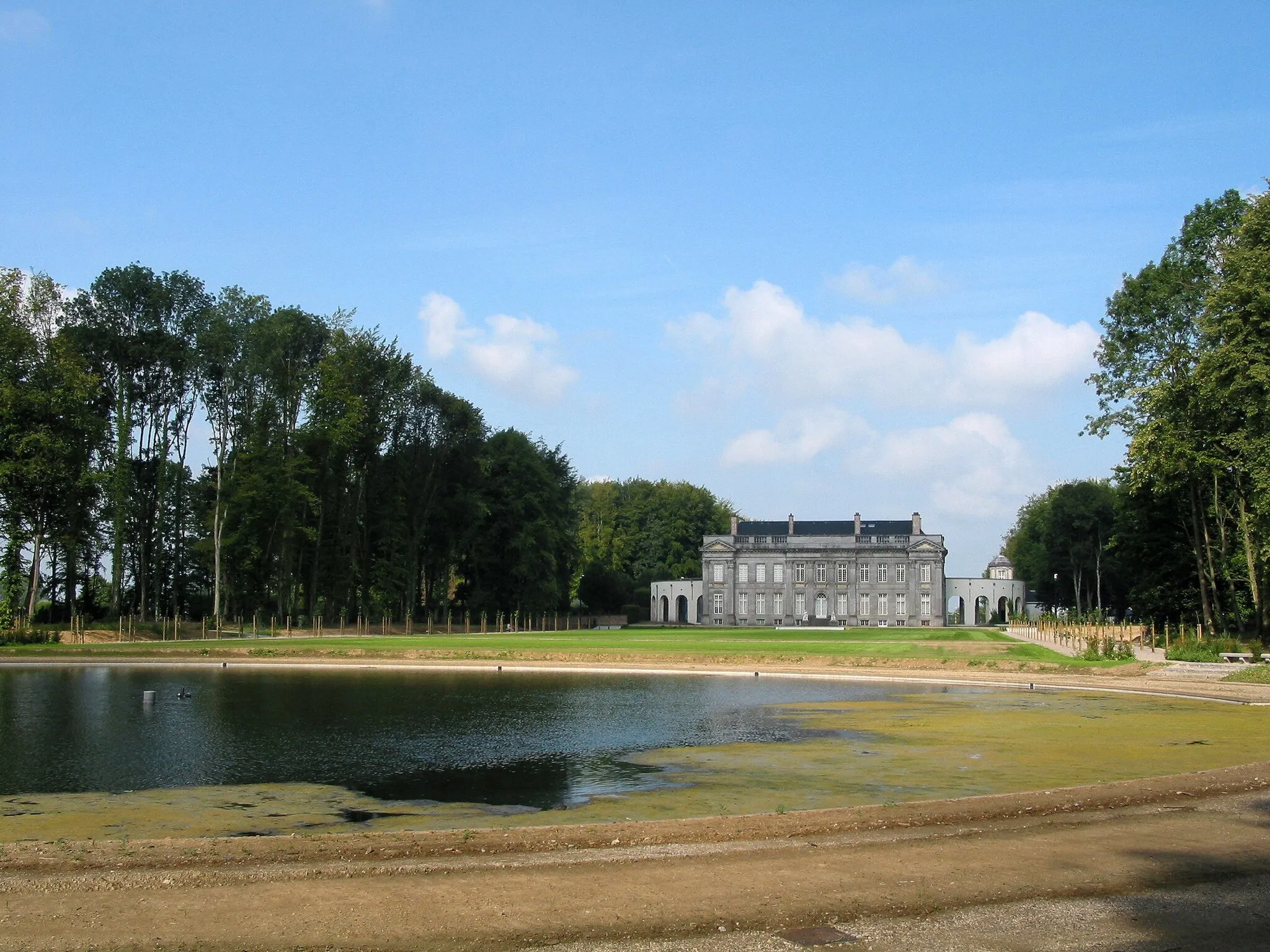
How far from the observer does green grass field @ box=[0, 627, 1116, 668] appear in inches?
1918

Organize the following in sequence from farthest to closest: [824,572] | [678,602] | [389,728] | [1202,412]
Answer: [678,602] < [824,572] < [1202,412] < [389,728]

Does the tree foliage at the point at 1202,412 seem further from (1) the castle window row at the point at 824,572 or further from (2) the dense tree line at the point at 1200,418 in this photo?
(1) the castle window row at the point at 824,572

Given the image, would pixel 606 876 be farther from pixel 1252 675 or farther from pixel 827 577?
pixel 827 577

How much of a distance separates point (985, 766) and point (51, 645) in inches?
2088

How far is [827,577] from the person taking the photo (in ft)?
406

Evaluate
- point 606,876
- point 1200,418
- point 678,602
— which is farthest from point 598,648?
point 678,602

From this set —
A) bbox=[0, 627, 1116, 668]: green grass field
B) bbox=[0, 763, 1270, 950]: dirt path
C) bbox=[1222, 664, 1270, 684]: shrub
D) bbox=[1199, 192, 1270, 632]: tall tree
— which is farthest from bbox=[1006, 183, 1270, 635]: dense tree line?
bbox=[0, 763, 1270, 950]: dirt path

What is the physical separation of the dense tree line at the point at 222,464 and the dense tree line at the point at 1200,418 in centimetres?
4704

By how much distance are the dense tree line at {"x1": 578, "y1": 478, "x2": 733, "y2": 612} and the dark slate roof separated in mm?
12664

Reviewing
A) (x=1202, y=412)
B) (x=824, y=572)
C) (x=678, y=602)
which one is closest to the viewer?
(x=1202, y=412)

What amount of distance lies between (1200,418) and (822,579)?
80556mm

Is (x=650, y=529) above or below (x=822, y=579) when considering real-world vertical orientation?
above

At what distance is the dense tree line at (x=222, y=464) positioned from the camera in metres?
62.0

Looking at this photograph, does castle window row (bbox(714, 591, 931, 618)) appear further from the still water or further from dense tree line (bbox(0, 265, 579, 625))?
the still water
